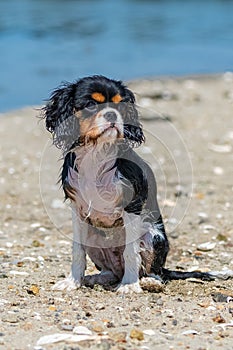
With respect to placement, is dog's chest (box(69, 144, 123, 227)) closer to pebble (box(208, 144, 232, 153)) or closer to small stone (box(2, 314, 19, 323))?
small stone (box(2, 314, 19, 323))

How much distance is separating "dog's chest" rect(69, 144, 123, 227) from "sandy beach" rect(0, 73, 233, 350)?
1.97ft

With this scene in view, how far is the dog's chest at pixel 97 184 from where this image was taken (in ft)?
19.1

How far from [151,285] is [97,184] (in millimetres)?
830

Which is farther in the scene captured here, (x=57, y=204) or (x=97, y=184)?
(x=57, y=204)

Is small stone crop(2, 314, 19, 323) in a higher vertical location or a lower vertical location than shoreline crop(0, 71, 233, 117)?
lower

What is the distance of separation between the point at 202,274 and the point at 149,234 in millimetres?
643

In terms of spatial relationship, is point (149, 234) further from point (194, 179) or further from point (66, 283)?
point (194, 179)

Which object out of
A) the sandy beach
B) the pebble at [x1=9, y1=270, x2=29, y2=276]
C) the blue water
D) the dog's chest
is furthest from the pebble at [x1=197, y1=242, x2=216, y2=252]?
the blue water

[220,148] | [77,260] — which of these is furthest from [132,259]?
[220,148]

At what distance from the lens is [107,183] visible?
230 inches

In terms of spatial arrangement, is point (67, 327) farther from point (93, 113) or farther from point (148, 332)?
point (93, 113)

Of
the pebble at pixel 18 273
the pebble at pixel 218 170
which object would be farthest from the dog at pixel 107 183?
the pebble at pixel 218 170

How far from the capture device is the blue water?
1764 centimetres

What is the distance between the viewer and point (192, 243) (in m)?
7.85
